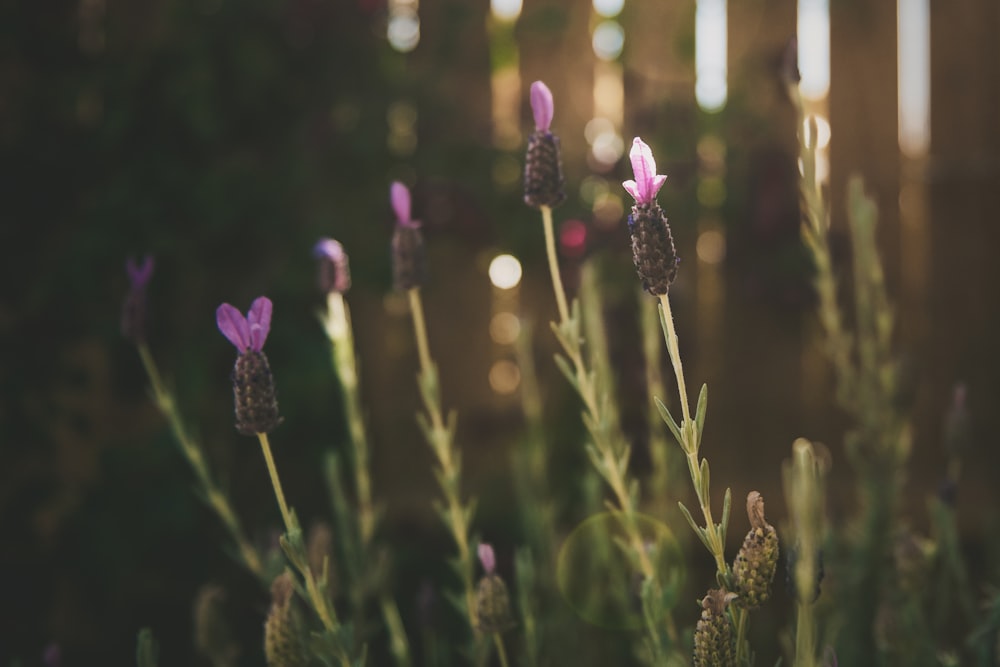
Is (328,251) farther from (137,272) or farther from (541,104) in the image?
(541,104)

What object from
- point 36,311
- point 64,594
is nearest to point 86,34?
point 36,311

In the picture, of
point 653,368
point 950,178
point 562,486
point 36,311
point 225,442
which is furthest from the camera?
point 950,178

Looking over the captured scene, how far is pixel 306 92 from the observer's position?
238 cm

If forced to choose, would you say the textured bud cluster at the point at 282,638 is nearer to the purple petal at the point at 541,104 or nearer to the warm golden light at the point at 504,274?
the purple petal at the point at 541,104

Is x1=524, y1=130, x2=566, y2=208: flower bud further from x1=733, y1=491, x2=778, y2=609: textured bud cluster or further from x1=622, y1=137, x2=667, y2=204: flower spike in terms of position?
x1=733, y1=491, x2=778, y2=609: textured bud cluster

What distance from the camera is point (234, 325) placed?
2.55 ft

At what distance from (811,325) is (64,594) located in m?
2.27

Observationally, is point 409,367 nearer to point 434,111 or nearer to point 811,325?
point 434,111

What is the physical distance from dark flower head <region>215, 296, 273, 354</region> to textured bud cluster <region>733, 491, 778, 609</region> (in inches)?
16.3

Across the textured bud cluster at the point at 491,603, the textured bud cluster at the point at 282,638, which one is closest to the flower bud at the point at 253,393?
the textured bud cluster at the point at 282,638

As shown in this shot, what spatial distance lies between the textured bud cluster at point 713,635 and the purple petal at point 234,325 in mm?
439

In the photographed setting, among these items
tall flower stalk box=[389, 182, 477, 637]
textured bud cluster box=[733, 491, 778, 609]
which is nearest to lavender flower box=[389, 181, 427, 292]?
tall flower stalk box=[389, 182, 477, 637]

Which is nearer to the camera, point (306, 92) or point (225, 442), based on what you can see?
point (225, 442)

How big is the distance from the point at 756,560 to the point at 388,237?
1.68 m
